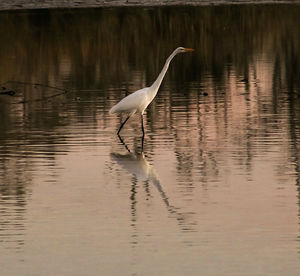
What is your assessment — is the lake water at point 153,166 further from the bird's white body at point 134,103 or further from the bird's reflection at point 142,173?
the bird's white body at point 134,103

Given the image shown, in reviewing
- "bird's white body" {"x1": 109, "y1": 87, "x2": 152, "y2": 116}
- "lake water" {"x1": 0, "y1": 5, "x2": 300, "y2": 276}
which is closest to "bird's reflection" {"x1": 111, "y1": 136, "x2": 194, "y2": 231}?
"lake water" {"x1": 0, "y1": 5, "x2": 300, "y2": 276}

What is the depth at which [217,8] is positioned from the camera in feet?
153

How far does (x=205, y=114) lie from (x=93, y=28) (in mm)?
20778

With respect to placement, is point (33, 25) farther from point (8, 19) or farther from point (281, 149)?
point (281, 149)

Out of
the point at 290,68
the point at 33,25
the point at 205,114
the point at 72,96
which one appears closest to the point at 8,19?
the point at 33,25

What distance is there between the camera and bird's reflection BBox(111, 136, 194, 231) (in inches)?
464

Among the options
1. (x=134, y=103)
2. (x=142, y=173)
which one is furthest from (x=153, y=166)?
(x=134, y=103)

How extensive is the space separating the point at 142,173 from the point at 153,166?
399 millimetres

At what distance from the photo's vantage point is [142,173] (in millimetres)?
14352

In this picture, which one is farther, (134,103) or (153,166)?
(134,103)

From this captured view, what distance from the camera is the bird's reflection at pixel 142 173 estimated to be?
38.7 ft

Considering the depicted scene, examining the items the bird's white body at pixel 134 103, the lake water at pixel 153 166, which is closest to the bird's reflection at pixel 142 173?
the lake water at pixel 153 166

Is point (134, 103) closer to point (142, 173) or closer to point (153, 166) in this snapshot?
point (153, 166)

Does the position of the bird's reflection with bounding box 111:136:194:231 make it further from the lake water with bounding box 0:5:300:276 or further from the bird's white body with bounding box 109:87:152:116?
the bird's white body with bounding box 109:87:152:116
